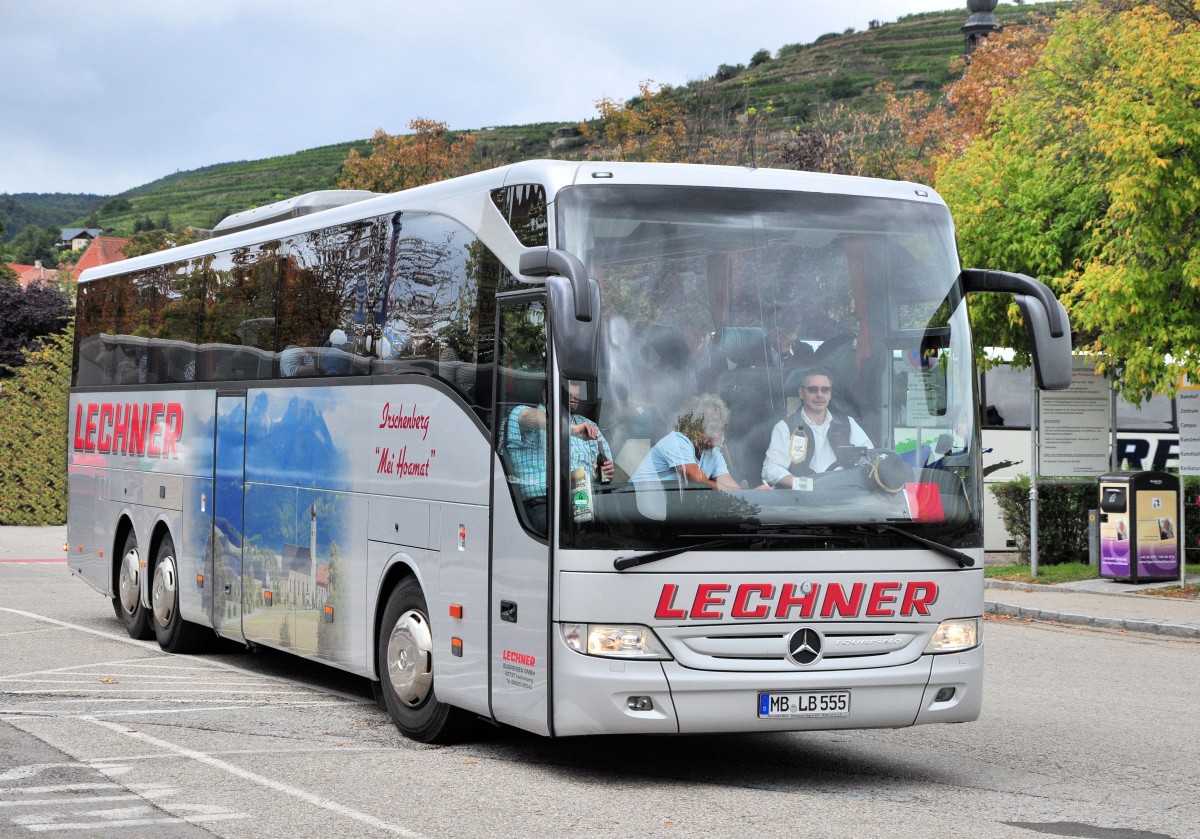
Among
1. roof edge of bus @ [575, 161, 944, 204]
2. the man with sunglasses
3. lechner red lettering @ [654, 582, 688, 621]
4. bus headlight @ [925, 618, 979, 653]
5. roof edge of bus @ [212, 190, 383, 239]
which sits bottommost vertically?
bus headlight @ [925, 618, 979, 653]

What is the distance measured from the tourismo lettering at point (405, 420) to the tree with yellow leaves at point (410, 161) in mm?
44225

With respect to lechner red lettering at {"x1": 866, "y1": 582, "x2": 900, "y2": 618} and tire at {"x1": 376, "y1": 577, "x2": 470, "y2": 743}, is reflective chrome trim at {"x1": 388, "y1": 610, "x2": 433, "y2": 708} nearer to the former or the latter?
tire at {"x1": 376, "y1": 577, "x2": 470, "y2": 743}

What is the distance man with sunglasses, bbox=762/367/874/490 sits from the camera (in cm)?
845

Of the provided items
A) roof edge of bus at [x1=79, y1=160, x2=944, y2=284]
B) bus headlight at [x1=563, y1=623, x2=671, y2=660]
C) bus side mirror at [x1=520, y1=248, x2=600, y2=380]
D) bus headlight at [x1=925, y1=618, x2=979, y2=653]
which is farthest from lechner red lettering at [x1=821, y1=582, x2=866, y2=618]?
roof edge of bus at [x1=79, y1=160, x2=944, y2=284]

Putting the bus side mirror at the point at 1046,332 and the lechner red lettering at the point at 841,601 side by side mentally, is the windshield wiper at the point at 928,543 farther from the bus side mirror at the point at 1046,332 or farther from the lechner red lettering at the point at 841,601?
the bus side mirror at the point at 1046,332

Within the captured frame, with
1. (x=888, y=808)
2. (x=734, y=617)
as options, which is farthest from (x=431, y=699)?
(x=888, y=808)

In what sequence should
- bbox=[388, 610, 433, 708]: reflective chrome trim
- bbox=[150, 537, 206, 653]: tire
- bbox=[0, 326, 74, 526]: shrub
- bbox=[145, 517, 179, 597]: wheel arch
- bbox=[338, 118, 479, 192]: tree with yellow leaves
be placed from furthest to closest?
1. bbox=[338, 118, 479, 192]: tree with yellow leaves
2. bbox=[0, 326, 74, 526]: shrub
3. bbox=[145, 517, 179, 597]: wheel arch
4. bbox=[150, 537, 206, 653]: tire
5. bbox=[388, 610, 433, 708]: reflective chrome trim

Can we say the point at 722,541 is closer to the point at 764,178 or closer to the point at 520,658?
the point at 520,658

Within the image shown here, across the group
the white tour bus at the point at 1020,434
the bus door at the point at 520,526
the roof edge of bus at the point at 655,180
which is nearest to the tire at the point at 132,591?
the roof edge of bus at the point at 655,180

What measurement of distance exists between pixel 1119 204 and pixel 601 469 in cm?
1287

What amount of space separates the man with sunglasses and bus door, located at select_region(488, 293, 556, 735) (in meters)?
1.15

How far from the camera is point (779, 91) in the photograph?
398 feet

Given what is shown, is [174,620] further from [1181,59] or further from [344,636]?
[1181,59]

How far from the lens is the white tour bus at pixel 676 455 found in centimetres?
827
